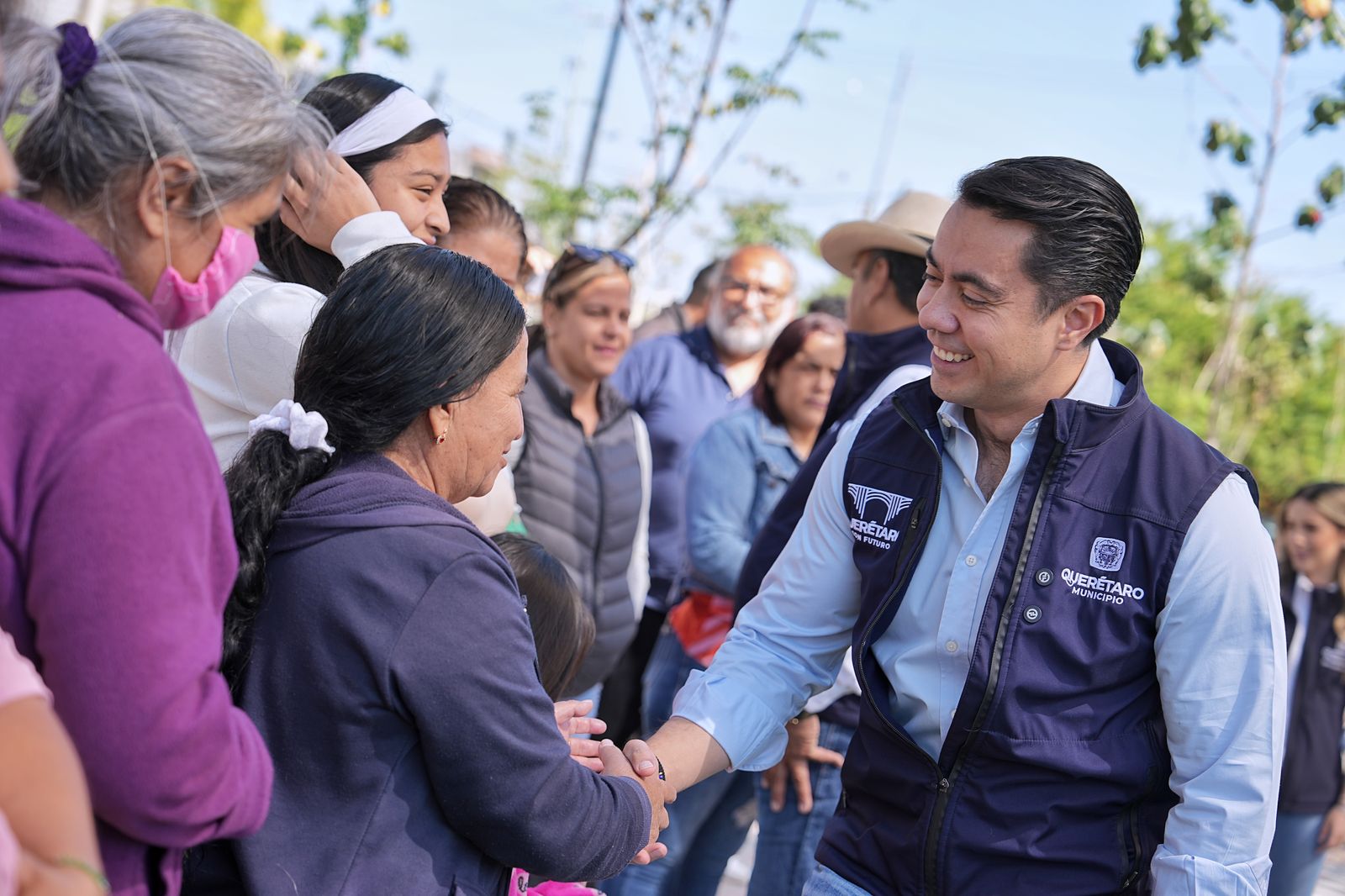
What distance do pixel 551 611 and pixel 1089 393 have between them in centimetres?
127

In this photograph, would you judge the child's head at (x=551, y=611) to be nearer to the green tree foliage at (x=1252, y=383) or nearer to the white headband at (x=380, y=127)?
the white headband at (x=380, y=127)

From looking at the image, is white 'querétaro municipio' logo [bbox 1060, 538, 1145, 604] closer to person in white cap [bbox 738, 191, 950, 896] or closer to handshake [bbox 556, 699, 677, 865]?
handshake [bbox 556, 699, 677, 865]

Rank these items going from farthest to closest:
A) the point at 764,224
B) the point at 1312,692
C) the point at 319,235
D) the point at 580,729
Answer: the point at 764,224
the point at 1312,692
the point at 319,235
the point at 580,729

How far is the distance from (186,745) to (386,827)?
1.78 feet

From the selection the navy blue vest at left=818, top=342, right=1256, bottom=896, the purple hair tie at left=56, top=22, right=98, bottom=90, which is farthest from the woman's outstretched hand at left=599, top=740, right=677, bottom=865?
the purple hair tie at left=56, top=22, right=98, bottom=90

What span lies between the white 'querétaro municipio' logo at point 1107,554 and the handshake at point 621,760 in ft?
3.23

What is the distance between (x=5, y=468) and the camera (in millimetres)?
1413

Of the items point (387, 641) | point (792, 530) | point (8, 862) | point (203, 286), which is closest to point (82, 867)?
point (8, 862)

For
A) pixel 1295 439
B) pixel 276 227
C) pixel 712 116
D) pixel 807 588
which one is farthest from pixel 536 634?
pixel 1295 439

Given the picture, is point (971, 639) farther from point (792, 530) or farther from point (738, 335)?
point (738, 335)

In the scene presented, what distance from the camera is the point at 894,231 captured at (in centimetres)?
397

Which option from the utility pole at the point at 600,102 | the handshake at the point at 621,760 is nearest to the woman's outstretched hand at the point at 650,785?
the handshake at the point at 621,760

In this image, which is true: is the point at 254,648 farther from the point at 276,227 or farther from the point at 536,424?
the point at 536,424

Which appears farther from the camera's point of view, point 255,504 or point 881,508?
point 881,508
